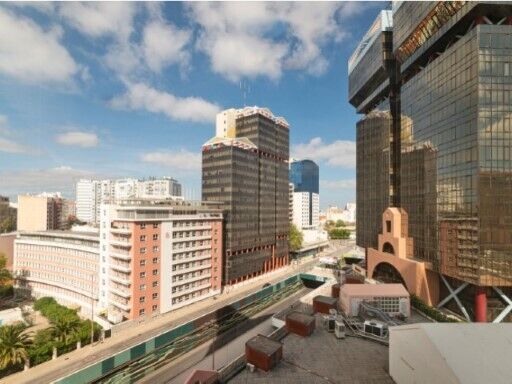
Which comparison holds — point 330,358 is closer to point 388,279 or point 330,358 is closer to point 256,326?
point 256,326

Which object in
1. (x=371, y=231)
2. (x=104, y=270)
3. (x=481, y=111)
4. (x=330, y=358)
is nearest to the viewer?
(x=330, y=358)

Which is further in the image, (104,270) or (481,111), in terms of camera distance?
(104,270)

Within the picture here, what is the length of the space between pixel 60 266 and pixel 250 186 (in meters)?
52.5

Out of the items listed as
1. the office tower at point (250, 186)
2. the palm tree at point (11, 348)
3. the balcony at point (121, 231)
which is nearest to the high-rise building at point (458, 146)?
the office tower at point (250, 186)

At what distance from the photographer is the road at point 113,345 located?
1609 inches

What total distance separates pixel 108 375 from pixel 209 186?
5365 centimetres

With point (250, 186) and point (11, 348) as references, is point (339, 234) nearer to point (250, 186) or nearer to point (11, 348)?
point (250, 186)

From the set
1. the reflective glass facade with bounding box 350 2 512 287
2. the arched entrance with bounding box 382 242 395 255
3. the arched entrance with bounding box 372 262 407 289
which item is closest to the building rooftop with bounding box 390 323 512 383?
the reflective glass facade with bounding box 350 2 512 287

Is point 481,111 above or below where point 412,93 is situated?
below

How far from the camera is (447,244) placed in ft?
159

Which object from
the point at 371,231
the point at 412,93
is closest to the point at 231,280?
the point at 371,231

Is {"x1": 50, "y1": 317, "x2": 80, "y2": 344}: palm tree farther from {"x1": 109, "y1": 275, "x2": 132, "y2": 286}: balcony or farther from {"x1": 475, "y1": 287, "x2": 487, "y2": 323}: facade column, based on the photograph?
{"x1": 475, "y1": 287, "x2": 487, "y2": 323}: facade column

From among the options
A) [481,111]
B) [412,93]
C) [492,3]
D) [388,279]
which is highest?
[492,3]

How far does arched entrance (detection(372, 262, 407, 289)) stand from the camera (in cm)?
6309
